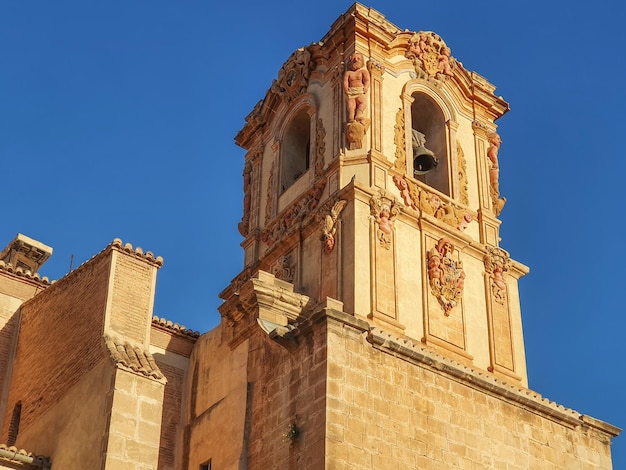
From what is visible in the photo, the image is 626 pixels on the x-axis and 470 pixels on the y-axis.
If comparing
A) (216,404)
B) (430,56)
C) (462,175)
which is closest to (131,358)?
(216,404)

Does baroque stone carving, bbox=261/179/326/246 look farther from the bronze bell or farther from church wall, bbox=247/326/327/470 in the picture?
church wall, bbox=247/326/327/470

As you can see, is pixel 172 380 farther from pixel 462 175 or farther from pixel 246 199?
pixel 462 175

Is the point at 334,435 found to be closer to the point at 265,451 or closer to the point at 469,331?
the point at 265,451

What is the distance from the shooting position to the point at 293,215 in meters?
21.5

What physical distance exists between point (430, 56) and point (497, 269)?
14.7ft

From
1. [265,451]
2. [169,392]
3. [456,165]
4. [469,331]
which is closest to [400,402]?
[265,451]

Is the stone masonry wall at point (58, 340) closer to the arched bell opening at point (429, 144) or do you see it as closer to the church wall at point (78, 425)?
the church wall at point (78, 425)

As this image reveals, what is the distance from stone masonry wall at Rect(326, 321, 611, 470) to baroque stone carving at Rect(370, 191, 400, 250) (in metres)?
2.55

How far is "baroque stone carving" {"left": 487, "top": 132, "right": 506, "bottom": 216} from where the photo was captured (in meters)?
22.9

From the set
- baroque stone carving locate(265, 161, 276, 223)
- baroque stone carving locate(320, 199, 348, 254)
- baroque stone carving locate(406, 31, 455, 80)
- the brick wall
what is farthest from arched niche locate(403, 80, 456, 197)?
the brick wall

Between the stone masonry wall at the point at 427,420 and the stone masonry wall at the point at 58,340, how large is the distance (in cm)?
353

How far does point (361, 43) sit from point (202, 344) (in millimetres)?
6267

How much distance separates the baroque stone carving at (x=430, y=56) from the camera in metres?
22.8

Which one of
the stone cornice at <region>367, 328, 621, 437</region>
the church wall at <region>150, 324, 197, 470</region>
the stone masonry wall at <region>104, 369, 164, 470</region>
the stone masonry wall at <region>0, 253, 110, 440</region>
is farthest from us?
the church wall at <region>150, 324, 197, 470</region>
